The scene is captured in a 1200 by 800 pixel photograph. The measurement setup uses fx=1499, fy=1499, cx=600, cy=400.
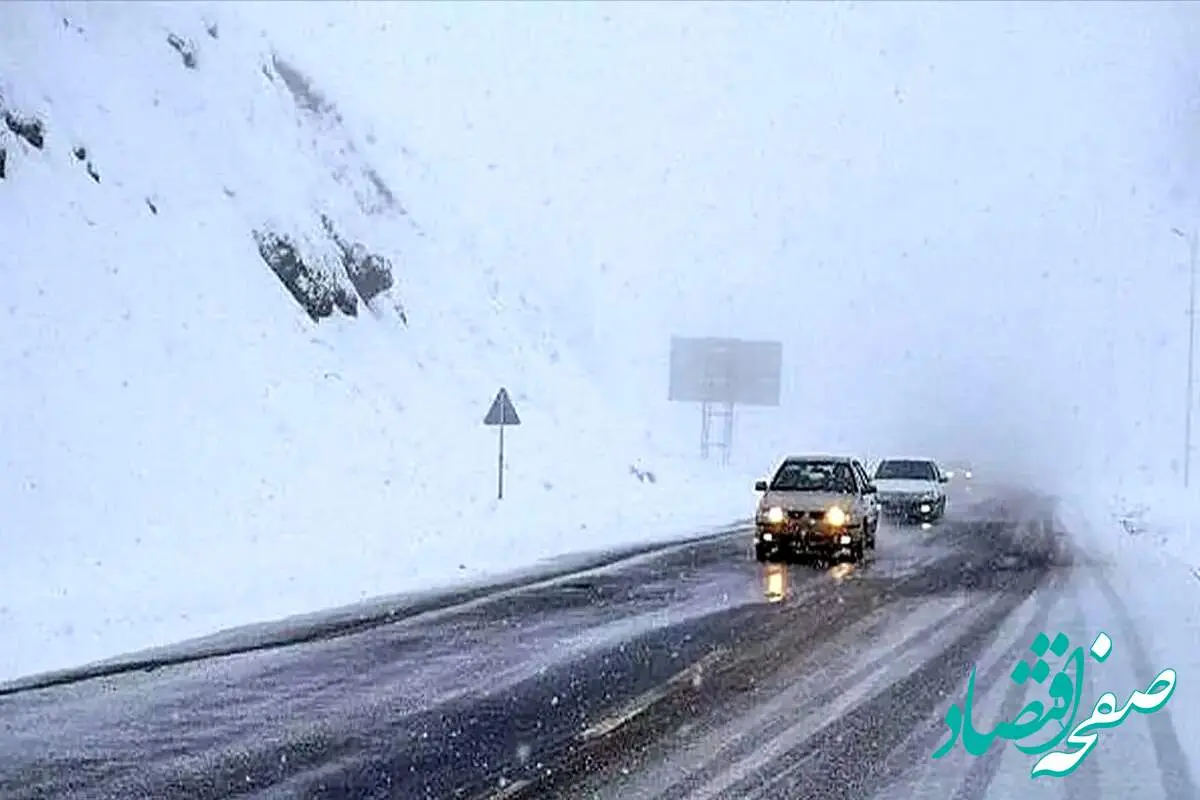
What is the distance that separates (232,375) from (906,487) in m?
17.1

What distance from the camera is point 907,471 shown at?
39.6m

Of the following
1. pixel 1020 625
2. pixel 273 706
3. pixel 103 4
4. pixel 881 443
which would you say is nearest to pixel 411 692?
pixel 273 706

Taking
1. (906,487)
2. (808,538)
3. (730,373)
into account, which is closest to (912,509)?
(906,487)

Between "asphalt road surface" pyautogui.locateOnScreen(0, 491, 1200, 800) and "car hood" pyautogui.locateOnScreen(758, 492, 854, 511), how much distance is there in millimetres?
6264

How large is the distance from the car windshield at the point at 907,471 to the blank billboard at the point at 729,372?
39728 millimetres

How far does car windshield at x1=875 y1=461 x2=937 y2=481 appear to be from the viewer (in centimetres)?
3916

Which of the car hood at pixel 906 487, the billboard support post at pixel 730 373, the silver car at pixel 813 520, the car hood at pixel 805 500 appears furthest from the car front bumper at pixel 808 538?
the billboard support post at pixel 730 373

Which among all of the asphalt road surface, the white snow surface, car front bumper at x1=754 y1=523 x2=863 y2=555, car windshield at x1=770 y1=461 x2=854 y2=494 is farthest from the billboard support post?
the asphalt road surface

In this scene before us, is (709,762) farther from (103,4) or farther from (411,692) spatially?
(103,4)

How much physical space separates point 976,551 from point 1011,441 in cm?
11202

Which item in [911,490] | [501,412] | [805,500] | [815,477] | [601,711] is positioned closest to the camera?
[601,711]

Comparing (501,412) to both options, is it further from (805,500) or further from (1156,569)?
(1156,569)

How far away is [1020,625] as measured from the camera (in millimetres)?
15859

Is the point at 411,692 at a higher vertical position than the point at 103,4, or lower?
lower
